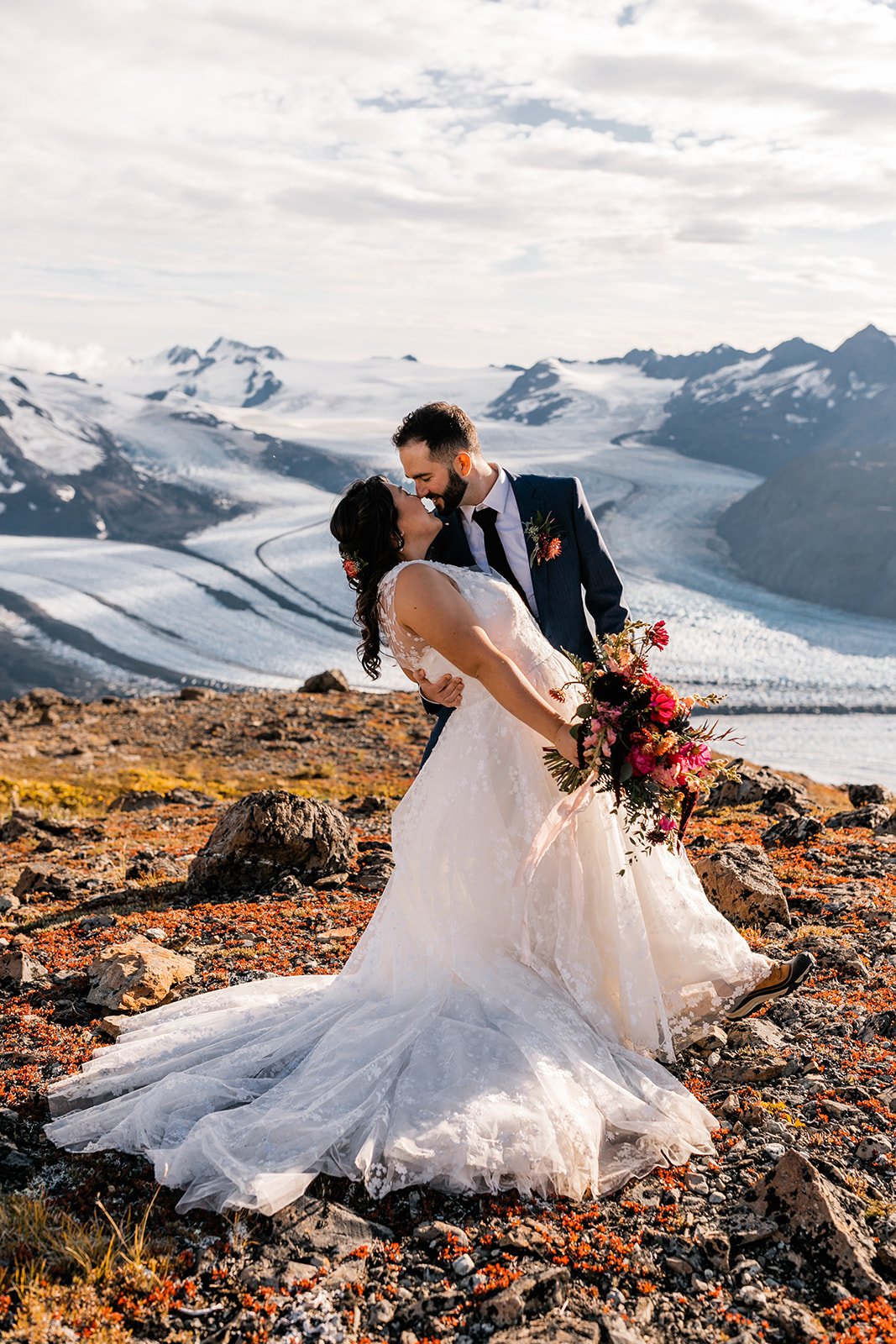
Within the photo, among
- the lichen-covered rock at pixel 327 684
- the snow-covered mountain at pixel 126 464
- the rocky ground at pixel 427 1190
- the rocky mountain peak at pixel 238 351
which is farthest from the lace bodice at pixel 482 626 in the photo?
the rocky mountain peak at pixel 238 351

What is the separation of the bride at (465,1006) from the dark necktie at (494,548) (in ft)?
1.27

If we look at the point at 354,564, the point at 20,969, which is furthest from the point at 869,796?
the point at 354,564

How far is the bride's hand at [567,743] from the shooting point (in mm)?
3531

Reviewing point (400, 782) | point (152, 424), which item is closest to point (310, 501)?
point (152, 424)

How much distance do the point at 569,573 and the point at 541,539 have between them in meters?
0.23

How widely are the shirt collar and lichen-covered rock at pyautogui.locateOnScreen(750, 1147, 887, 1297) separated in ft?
7.87

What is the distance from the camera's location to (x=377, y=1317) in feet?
8.91

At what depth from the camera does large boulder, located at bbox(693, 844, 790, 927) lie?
18.6ft

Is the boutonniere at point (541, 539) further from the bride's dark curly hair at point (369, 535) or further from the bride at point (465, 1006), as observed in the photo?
the bride's dark curly hair at point (369, 535)

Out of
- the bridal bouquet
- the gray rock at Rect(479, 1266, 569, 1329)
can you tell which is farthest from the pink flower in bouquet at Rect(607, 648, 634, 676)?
the gray rock at Rect(479, 1266, 569, 1329)

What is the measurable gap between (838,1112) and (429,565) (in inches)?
92.4

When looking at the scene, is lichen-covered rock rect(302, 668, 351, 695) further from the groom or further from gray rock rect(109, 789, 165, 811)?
the groom

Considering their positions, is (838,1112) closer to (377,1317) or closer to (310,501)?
(377,1317)

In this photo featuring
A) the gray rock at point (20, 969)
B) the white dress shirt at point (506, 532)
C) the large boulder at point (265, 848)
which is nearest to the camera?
the white dress shirt at point (506, 532)
